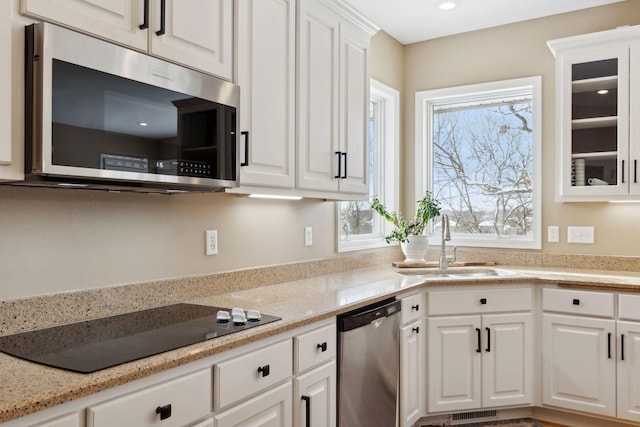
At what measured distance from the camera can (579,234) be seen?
11.3 feet

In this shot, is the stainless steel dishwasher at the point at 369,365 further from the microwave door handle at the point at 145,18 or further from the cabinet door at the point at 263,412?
the microwave door handle at the point at 145,18

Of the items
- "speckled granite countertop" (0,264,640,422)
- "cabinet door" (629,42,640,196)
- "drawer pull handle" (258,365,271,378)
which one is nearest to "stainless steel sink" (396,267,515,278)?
"speckled granite countertop" (0,264,640,422)

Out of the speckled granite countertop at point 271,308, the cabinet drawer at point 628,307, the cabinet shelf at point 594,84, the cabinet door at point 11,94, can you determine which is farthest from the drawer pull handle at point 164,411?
the cabinet shelf at point 594,84

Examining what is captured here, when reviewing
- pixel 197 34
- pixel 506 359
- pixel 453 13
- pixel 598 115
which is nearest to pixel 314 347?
pixel 197 34

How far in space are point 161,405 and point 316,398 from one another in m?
0.78

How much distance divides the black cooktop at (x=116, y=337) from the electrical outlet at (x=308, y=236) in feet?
3.72

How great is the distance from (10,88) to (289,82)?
130cm

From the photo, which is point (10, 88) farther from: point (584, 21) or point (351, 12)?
point (584, 21)

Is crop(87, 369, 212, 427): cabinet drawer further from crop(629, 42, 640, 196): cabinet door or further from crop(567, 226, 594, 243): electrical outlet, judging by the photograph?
crop(567, 226, 594, 243): electrical outlet

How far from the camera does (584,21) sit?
11.4 ft

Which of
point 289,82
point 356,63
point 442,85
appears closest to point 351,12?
point 356,63

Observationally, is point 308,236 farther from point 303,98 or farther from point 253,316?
point 253,316

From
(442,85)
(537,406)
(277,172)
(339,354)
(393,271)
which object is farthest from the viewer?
(442,85)

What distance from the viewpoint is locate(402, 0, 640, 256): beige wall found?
11.0 feet
